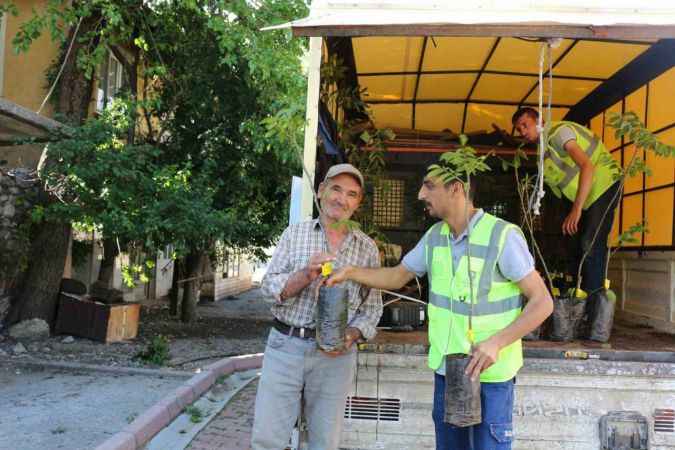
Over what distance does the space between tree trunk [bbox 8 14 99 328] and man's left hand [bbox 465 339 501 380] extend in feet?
28.4

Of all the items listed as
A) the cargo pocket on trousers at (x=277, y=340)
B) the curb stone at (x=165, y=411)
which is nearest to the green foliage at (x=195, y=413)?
the curb stone at (x=165, y=411)

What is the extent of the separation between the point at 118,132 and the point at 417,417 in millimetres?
7407

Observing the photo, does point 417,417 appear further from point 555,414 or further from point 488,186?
point 488,186

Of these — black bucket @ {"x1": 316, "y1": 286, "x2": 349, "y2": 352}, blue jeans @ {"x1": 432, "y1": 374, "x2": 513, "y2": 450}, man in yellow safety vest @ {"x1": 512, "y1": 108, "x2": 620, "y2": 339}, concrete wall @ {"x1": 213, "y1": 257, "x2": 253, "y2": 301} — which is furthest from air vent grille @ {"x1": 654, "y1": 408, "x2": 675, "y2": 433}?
concrete wall @ {"x1": 213, "y1": 257, "x2": 253, "y2": 301}

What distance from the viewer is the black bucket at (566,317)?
13.4 feet

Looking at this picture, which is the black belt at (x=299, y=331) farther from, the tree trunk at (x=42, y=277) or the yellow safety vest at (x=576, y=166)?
the tree trunk at (x=42, y=277)

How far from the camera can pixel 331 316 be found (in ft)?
9.72

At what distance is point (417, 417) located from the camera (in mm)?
3480

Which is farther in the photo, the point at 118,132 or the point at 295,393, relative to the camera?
the point at 118,132

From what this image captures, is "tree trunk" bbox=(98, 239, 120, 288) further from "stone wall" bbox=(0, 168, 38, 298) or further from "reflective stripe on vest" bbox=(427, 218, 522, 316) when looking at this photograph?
"reflective stripe on vest" bbox=(427, 218, 522, 316)

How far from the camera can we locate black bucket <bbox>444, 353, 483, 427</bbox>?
2.62m

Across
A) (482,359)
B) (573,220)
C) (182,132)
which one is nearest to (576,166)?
(573,220)

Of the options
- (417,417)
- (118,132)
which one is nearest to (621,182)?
(417,417)

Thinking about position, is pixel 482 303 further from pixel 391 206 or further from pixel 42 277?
pixel 42 277
